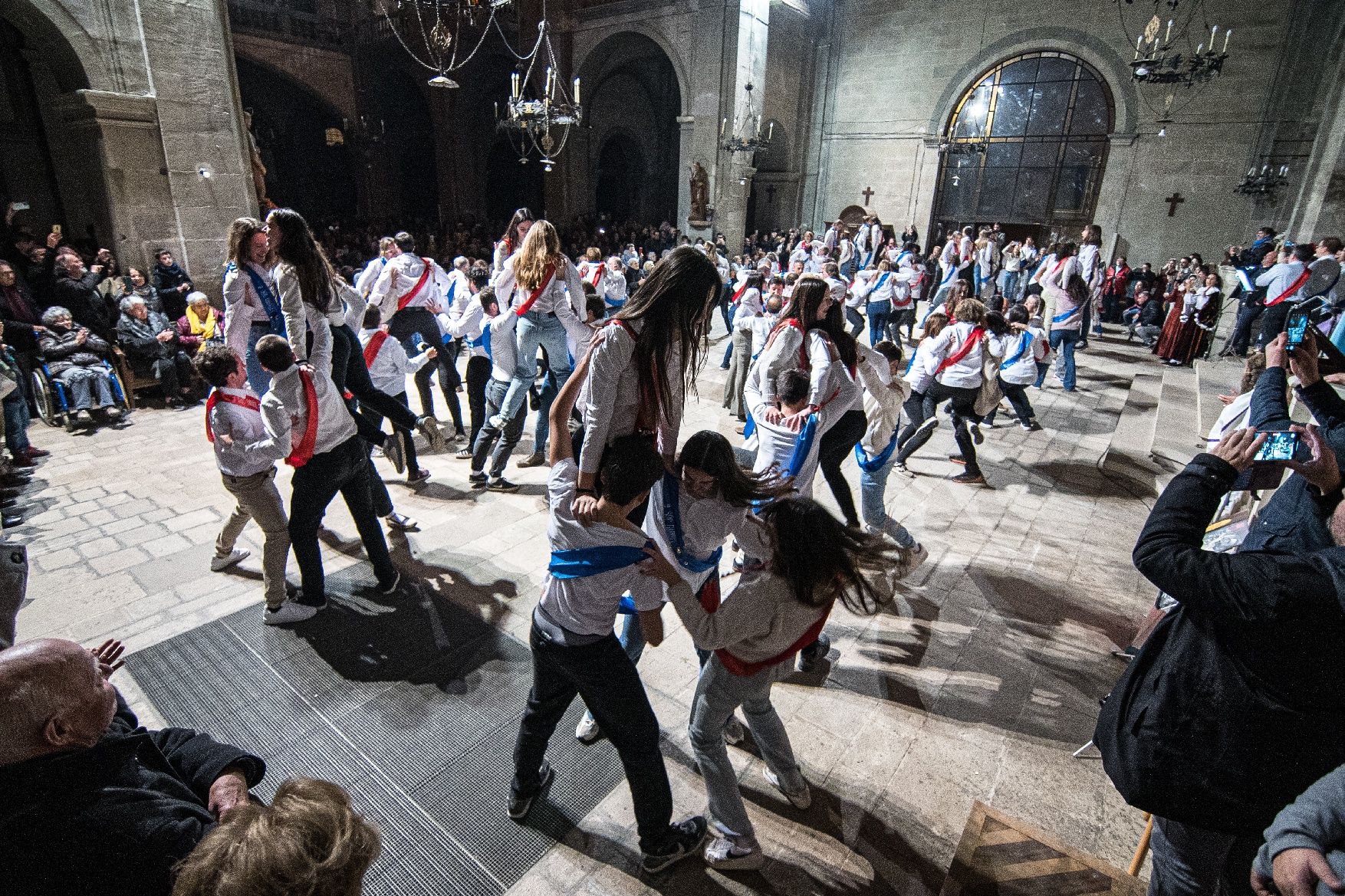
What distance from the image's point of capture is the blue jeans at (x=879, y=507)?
172 inches

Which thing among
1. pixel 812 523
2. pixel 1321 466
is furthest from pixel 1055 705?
pixel 812 523

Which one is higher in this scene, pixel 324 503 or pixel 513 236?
pixel 513 236

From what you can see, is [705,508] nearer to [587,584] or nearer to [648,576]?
[648,576]

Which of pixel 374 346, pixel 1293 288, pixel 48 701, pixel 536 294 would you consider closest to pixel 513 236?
pixel 536 294

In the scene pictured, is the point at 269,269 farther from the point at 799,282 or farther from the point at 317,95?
the point at 317,95

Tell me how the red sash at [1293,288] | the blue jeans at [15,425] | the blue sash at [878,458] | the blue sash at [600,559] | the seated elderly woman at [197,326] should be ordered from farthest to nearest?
the red sash at [1293,288] → the seated elderly woman at [197,326] → the blue jeans at [15,425] → the blue sash at [878,458] → the blue sash at [600,559]

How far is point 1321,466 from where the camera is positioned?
6.11 feet

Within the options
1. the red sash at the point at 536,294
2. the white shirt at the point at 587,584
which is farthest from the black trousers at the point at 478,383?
the white shirt at the point at 587,584

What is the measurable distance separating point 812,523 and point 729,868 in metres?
1.31

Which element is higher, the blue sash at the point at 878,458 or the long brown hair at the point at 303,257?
the long brown hair at the point at 303,257

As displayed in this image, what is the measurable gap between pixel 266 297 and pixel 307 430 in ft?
7.79

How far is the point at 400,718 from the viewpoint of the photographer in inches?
119

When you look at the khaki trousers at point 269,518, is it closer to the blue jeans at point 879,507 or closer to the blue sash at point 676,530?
the blue sash at point 676,530

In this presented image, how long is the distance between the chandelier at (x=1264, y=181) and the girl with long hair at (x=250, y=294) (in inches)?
711
